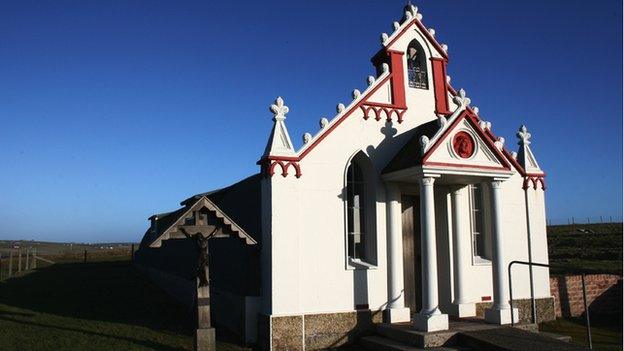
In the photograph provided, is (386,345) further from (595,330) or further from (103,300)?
(103,300)

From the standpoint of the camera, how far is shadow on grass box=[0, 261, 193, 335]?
44.0 ft

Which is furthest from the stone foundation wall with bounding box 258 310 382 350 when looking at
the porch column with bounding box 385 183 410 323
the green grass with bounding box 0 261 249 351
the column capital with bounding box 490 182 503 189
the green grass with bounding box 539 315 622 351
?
the green grass with bounding box 539 315 622 351

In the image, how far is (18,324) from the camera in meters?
12.5

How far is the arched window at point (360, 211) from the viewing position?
11625mm

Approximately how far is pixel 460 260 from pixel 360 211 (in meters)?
2.55

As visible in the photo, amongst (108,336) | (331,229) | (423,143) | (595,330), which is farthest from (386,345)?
(595,330)

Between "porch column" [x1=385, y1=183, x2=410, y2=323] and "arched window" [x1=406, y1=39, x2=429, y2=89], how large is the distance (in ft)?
10.7

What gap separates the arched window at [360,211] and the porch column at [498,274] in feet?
8.46

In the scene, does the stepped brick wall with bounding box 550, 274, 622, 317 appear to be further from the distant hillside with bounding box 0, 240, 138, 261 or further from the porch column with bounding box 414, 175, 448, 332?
the distant hillside with bounding box 0, 240, 138, 261

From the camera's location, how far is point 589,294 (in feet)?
48.9

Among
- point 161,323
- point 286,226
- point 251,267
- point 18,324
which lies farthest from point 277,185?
point 18,324

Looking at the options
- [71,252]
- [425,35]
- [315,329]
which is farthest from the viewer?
[71,252]

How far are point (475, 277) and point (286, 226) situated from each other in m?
4.85

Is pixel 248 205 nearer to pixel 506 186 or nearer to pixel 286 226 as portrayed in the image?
pixel 286 226
